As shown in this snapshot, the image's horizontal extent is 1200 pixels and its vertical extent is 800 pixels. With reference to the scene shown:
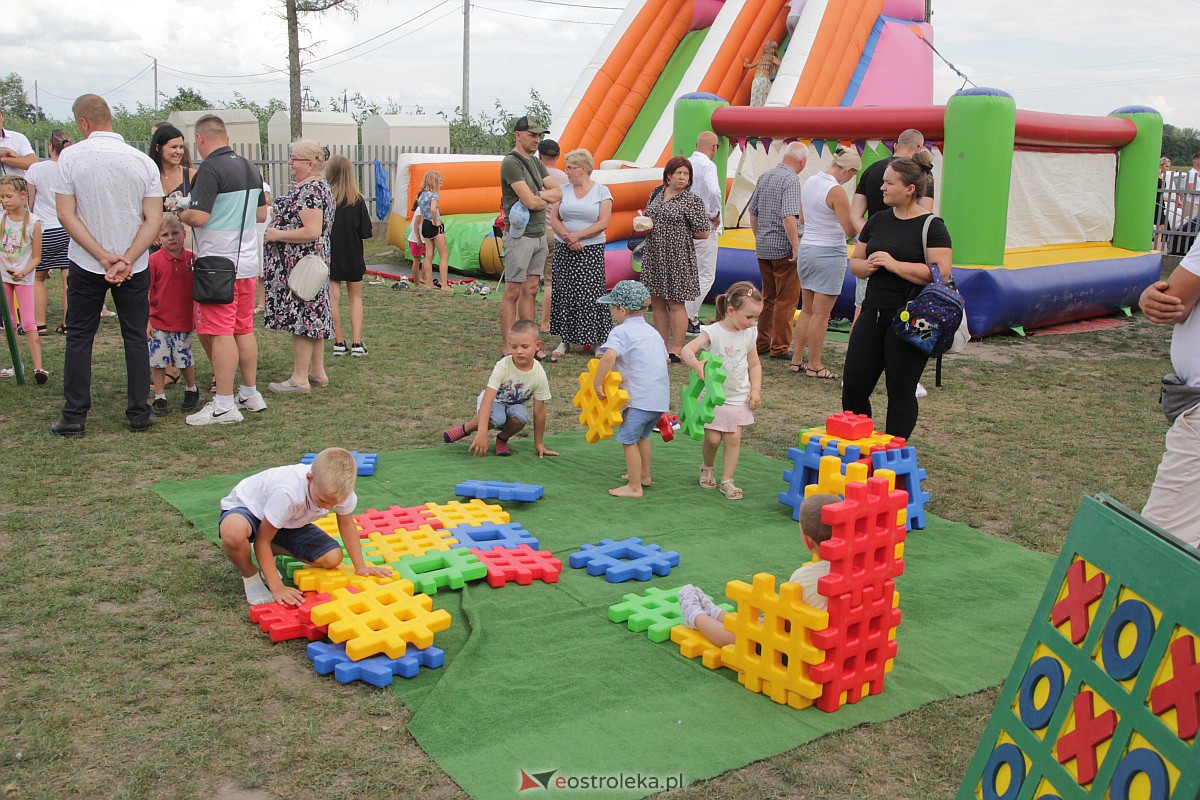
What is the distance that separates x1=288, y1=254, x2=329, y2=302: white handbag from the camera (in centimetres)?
777

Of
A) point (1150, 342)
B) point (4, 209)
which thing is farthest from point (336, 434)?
point (1150, 342)

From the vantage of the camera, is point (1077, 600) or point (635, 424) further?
point (635, 424)

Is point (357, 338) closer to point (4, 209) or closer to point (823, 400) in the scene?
point (4, 209)

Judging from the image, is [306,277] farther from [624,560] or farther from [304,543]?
[624,560]

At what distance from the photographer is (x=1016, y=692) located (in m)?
2.54

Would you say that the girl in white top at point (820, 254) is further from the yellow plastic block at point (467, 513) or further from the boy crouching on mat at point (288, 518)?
the boy crouching on mat at point (288, 518)

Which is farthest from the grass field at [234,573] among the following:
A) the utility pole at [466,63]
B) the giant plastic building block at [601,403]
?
the utility pole at [466,63]

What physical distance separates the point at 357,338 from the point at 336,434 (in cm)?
263

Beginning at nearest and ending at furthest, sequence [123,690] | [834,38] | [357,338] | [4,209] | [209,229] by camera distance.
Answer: [123,690] → [209,229] → [4,209] → [357,338] → [834,38]

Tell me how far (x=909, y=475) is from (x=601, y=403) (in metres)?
1.78

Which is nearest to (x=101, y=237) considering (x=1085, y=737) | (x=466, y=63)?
(x=1085, y=737)

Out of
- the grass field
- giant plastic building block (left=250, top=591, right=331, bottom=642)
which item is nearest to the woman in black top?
the grass field

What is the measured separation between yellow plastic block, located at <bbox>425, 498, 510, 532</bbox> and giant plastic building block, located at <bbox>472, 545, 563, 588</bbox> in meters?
0.40

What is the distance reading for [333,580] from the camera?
176 inches
